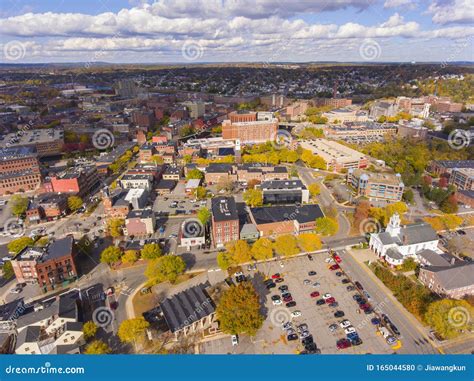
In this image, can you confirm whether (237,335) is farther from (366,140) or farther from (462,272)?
(366,140)

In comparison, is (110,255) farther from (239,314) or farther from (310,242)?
(310,242)

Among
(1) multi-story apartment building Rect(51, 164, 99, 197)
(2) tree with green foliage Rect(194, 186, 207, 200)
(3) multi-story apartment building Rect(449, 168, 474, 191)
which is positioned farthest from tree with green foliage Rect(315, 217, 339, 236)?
(1) multi-story apartment building Rect(51, 164, 99, 197)

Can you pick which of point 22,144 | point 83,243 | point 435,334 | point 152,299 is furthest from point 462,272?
point 22,144

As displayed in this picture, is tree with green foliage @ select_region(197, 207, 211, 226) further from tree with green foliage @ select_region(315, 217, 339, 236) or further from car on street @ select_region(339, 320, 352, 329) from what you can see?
car on street @ select_region(339, 320, 352, 329)

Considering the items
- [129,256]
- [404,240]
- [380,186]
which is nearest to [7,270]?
[129,256]

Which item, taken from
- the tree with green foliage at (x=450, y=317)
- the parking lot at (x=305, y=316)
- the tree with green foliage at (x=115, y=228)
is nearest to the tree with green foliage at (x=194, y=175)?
the tree with green foliage at (x=115, y=228)
